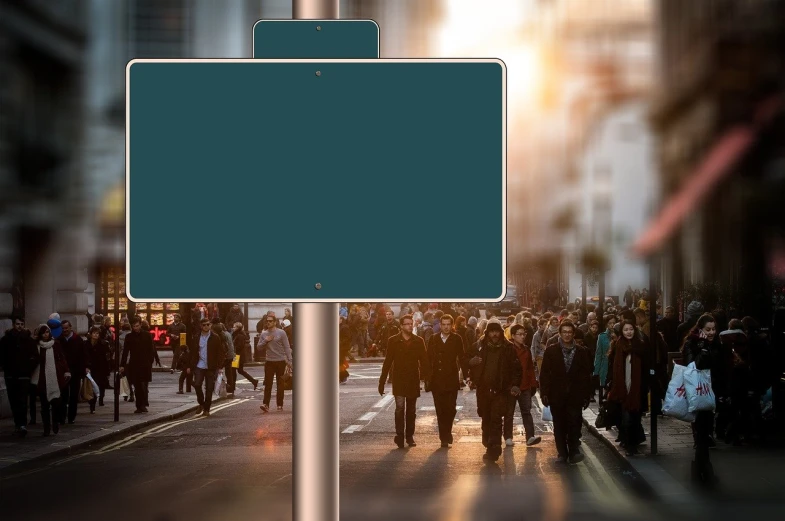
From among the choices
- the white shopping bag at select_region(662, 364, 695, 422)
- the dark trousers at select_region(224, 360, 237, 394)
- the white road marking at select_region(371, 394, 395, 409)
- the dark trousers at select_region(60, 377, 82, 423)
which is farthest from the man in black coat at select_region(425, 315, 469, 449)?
the dark trousers at select_region(224, 360, 237, 394)

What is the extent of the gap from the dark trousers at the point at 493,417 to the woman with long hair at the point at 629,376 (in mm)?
1329

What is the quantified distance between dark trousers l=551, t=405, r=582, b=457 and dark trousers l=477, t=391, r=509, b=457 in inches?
26.9

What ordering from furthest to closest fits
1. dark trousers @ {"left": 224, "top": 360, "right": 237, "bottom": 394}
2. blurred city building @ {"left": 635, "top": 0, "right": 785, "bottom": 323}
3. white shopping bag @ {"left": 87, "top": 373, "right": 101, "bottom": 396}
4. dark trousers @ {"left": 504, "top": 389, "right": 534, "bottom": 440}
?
1. dark trousers @ {"left": 224, "top": 360, "right": 237, "bottom": 394}
2. blurred city building @ {"left": 635, "top": 0, "right": 785, "bottom": 323}
3. white shopping bag @ {"left": 87, "top": 373, "right": 101, "bottom": 396}
4. dark trousers @ {"left": 504, "top": 389, "right": 534, "bottom": 440}

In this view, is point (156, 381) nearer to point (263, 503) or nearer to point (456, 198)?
point (263, 503)

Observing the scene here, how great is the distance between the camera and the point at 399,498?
10.3m

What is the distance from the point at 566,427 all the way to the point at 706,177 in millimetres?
12733

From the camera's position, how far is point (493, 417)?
13234mm

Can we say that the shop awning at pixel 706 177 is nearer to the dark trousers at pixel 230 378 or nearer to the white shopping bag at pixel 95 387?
the dark trousers at pixel 230 378

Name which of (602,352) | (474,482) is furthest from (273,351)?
(474,482)

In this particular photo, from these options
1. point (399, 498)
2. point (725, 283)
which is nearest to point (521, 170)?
point (725, 283)

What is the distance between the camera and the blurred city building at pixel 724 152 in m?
20.6

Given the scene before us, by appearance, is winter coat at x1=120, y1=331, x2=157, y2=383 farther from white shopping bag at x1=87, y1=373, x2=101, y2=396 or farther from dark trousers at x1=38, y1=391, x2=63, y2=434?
dark trousers at x1=38, y1=391, x2=63, y2=434

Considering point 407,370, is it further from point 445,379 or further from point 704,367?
point 704,367

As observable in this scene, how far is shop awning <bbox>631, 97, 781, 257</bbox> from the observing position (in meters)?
21.7
